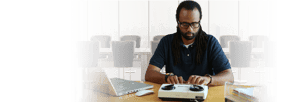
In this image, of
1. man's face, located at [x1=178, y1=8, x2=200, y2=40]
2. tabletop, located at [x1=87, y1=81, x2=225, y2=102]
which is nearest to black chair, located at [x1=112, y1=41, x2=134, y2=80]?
man's face, located at [x1=178, y1=8, x2=200, y2=40]

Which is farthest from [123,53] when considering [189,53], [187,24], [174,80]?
[174,80]

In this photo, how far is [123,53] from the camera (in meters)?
3.91

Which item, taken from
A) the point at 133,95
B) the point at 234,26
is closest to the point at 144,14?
the point at 234,26

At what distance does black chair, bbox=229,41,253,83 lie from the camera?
3.77m

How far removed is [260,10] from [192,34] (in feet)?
24.7

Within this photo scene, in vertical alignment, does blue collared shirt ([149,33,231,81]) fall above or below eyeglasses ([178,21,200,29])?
below

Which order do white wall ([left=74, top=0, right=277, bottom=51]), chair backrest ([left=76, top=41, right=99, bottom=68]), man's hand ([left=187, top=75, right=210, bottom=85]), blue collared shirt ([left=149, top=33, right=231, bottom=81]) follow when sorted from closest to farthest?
1. man's hand ([left=187, top=75, right=210, bottom=85])
2. blue collared shirt ([left=149, top=33, right=231, bottom=81])
3. chair backrest ([left=76, top=41, right=99, bottom=68])
4. white wall ([left=74, top=0, right=277, bottom=51])

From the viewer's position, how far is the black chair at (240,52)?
3.77 meters

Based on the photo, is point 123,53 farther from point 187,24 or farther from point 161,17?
point 161,17

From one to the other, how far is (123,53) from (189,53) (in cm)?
243

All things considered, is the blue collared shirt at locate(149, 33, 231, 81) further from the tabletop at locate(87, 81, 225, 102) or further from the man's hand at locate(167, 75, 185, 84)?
the tabletop at locate(87, 81, 225, 102)

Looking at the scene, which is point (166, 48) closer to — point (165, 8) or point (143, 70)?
point (143, 70)

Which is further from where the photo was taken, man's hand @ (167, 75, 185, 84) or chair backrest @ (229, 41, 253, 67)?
chair backrest @ (229, 41, 253, 67)

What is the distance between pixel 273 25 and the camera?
25.9ft
